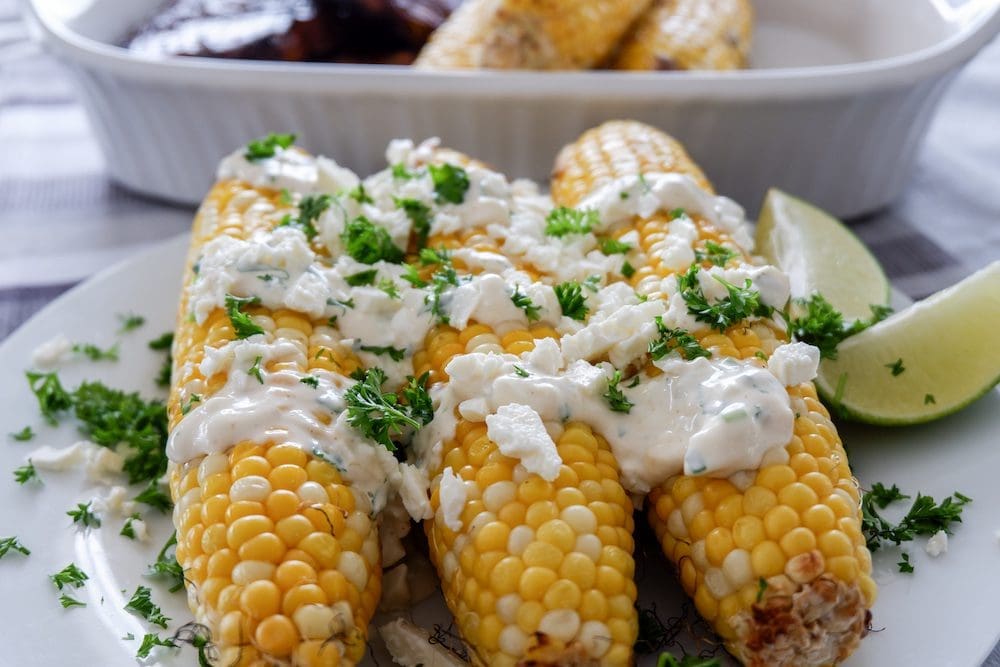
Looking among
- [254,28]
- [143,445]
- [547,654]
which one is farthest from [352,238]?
[254,28]

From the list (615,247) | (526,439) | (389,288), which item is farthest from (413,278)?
(526,439)

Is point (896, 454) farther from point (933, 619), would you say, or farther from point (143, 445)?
point (143, 445)

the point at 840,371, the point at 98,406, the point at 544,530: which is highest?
the point at 544,530

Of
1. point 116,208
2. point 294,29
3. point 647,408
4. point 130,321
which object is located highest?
point 647,408

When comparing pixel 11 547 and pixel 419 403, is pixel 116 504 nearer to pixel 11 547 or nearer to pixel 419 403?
pixel 11 547

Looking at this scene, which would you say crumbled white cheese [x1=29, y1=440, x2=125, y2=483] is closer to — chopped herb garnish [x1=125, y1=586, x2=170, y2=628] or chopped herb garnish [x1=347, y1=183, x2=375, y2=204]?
chopped herb garnish [x1=125, y1=586, x2=170, y2=628]

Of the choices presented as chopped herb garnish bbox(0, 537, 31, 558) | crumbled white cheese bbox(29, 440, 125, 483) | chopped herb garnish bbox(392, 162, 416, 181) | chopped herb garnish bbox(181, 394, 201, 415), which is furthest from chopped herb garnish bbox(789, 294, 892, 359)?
chopped herb garnish bbox(0, 537, 31, 558)
